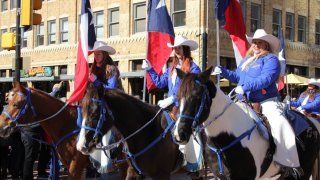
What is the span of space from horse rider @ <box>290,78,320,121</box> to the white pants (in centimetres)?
459

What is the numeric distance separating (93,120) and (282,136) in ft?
7.75

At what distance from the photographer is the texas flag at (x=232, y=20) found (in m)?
7.66

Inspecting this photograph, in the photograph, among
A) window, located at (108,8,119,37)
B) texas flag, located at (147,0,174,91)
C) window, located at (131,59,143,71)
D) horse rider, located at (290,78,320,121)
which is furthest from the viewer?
window, located at (108,8,119,37)

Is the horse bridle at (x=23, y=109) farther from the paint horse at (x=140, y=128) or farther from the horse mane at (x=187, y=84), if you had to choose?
the horse mane at (x=187, y=84)

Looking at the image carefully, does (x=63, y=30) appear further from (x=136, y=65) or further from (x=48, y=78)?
(x=136, y=65)

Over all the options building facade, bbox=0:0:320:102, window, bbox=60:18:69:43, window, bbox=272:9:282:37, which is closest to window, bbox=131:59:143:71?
building facade, bbox=0:0:320:102

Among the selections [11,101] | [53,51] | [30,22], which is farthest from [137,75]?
[11,101]

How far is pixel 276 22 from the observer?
25.3 metres

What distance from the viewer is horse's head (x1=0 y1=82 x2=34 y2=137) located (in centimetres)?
704

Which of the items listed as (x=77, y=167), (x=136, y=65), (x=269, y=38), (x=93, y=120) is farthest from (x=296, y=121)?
(x=136, y=65)

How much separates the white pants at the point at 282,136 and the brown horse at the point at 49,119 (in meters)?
2.98

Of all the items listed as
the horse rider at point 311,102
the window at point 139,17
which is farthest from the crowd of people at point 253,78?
the window at point 139,17

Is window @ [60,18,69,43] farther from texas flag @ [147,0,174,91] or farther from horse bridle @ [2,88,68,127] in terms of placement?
horse bridle @ [2,88,68,127]

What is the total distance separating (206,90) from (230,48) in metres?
18.4
